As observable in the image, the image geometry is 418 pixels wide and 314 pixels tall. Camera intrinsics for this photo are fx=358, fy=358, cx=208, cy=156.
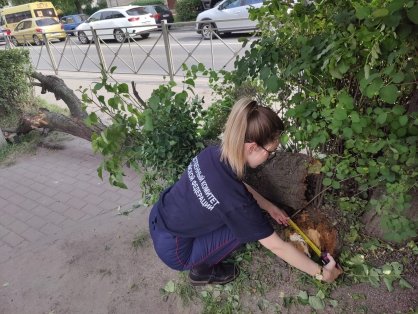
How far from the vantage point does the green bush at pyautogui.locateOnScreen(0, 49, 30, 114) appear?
5965 mm

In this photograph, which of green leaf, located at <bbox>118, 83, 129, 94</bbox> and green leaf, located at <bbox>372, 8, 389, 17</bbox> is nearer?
green leaf, located at <bbox>372, 8, 389, 17</bbox>

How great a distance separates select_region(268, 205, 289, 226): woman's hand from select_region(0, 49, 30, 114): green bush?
545cm

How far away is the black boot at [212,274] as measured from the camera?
2.24 meters

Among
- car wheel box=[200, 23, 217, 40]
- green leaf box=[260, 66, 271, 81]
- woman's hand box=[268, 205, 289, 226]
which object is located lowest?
woman's hand box=[268, 205, 289, 226]

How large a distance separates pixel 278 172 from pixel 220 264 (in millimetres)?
707

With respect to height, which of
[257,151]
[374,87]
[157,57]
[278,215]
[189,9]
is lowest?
[157,57]

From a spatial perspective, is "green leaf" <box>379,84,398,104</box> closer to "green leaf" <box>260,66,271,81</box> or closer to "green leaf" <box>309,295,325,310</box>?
"green leaf" <box>260,66,271,81</box>

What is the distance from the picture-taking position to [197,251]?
219 centimetres

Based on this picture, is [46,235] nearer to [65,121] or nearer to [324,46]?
[65,121]

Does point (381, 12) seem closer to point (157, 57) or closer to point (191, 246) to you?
point (191, 246)

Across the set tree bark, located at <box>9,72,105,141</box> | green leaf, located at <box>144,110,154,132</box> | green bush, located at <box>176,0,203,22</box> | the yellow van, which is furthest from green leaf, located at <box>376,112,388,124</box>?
the yellow van

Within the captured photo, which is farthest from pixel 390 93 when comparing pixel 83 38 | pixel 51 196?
pixel 83 38

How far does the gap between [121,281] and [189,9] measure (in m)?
19.5

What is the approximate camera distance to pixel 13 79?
606 cm
